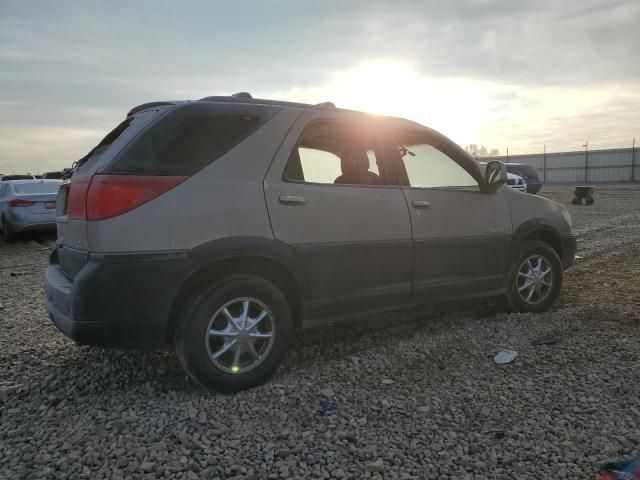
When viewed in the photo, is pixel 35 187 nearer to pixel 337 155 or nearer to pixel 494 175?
pixel 337 155

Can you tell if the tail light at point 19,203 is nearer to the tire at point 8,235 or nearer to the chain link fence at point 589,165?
the tire at point 8,235

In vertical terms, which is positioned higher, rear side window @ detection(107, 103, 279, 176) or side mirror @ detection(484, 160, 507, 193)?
rear side window @ detection(107, 103, 279, 176)

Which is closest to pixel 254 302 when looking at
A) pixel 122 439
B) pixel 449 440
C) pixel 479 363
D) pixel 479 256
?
pixel 122 439

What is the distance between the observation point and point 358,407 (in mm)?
2900

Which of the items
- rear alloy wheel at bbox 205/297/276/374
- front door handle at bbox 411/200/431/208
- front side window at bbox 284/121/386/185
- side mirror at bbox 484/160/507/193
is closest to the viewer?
rear alloy wheel at bbox 205/297/276/374

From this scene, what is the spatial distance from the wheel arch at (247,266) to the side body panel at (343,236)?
79 mm

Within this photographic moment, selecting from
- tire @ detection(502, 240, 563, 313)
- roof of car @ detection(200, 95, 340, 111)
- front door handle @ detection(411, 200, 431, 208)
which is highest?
roof of car @ detection(200, 95, 340, 111)

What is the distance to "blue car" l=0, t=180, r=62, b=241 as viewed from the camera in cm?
1046

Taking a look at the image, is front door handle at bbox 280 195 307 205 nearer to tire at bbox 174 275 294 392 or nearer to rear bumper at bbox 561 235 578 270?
tire at bbox 174 275 294 392

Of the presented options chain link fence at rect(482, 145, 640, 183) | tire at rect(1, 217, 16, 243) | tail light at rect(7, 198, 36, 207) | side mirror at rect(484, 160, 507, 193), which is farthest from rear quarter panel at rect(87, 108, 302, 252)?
chain link fence at rect(482, 145, 640, 183)

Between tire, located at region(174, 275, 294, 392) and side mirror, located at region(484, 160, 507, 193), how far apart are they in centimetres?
217

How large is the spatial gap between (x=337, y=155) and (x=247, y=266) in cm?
121

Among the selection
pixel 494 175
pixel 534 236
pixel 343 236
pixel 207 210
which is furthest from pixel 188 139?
pixel 534 236

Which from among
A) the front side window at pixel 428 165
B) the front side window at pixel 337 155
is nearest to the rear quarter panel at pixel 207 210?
the front side window at pixel 337 155
